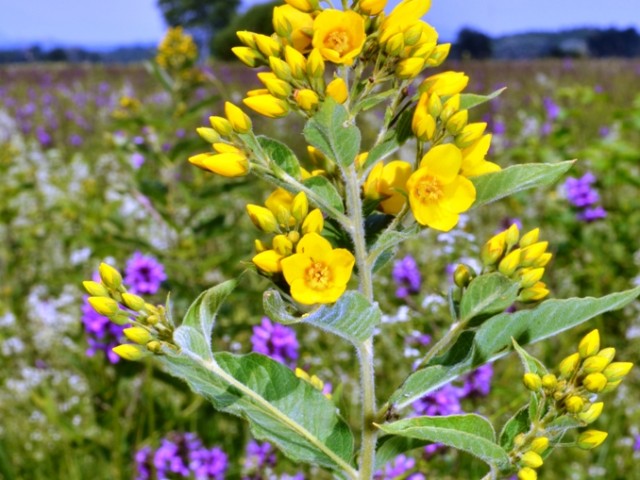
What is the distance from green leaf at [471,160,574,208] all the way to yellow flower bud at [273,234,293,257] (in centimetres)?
26

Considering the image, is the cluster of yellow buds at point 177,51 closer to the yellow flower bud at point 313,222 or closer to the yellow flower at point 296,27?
the yellow flower at point 296,27

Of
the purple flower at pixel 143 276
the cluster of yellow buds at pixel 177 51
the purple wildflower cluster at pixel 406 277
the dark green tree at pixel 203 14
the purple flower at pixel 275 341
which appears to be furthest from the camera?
the dark green tree at pixel 203 14

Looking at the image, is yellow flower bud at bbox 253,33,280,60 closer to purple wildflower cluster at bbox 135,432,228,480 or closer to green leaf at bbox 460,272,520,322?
green leaf at bbox 460,272,520,322

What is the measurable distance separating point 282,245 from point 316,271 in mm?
51

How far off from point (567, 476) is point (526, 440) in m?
1.77

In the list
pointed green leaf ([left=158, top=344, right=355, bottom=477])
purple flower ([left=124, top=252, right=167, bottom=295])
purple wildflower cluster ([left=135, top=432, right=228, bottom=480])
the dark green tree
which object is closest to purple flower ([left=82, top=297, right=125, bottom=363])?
purple flower ([left=124, top=252, right=167, bottom=295])

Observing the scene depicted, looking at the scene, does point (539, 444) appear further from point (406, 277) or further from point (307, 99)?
point (406, 277)

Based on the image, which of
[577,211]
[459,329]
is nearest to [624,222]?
[577,211]

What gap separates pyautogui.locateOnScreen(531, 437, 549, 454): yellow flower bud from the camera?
0.93m

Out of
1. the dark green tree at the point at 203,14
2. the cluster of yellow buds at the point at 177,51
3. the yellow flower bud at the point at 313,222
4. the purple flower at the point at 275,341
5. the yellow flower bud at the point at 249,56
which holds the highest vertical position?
the dark green tree at the point at 203,14

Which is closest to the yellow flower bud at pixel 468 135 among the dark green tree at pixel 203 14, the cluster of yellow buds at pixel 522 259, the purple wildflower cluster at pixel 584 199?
the cluster of yellow buds at pixel 522 259

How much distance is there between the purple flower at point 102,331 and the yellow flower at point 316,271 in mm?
1233

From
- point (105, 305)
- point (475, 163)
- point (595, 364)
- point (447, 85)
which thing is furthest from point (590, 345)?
point (105, 305)

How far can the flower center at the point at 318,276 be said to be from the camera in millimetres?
867
